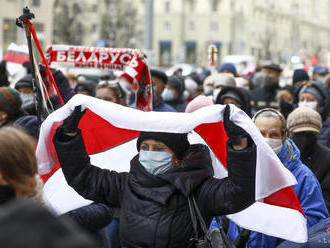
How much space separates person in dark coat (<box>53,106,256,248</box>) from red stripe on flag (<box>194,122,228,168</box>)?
1.11ft

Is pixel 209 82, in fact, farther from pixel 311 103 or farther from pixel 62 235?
pixel 62 235

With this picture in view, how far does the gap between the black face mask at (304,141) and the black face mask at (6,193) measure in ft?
11.1

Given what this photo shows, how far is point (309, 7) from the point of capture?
107188 mm

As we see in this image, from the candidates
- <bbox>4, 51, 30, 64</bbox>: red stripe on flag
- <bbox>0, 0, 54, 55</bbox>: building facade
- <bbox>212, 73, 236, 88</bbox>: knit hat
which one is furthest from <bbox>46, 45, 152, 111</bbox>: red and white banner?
<bbox>0, 0, 54, 55</bbox>: building facade

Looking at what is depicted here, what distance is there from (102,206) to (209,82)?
7.24 metres

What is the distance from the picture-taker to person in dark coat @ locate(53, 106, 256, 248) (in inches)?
123

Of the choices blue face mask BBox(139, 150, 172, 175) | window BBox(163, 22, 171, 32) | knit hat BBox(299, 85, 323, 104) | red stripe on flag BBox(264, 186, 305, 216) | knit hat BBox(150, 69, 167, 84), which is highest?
window BBox(163, 22, 171, 32)

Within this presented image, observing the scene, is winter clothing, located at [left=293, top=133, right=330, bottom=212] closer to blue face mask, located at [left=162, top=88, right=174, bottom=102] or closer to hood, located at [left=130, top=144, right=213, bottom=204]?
hood, located at [left=130, top=144, right=213, bottom=204]

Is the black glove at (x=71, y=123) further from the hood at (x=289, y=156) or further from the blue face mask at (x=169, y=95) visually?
the blue face mask at (x=169, y=95)

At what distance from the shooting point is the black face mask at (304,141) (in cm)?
530

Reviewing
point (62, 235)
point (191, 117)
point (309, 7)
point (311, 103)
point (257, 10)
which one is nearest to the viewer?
point (62, 235)

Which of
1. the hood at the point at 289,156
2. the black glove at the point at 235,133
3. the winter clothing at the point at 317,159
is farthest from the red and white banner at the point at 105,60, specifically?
the black glove at the point at 235,133

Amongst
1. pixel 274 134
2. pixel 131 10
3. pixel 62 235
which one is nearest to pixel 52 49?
pixel 274 134

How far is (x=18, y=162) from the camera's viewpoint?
2301 millimetres
